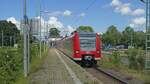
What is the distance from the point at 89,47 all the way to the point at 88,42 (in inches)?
18.3

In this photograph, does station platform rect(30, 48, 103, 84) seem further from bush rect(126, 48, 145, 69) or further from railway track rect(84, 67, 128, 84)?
bush rect(126, 48, 145, 69)

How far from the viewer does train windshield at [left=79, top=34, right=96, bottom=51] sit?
1345 inches

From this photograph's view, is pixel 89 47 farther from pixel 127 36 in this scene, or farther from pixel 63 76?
pixel 127 36

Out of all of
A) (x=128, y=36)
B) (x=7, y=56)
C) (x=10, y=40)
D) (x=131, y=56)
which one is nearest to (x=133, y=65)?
(x=131, y=56)

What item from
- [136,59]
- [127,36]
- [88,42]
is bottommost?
[136,59]

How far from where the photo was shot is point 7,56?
72.6ft

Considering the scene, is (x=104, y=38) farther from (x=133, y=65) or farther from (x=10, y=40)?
(x=133, y=65)

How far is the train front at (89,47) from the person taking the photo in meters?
33.9

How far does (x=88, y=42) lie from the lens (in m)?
34.3

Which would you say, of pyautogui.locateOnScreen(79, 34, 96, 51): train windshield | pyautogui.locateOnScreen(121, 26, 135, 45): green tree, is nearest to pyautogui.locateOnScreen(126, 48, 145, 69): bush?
pyautogui.locateOnScreen(79, 34, 96, 51): train windshield

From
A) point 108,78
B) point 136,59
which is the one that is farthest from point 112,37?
point 108,78

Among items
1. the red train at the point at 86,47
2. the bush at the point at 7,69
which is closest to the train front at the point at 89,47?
the red train at the point at 86,47

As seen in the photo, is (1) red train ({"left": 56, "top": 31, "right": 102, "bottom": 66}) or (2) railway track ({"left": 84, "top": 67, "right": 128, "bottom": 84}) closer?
(2) railway track ({"left": 84, "top": 67, "right": 128, "bottom": 84})

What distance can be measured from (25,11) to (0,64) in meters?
3.02
